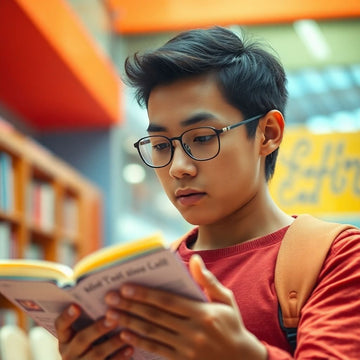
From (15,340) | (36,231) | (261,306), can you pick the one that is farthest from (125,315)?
(36,231)

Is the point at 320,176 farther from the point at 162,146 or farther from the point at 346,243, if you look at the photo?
the point at 346,243

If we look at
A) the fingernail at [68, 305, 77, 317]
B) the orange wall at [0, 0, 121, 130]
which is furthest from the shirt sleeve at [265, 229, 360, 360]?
the orange wall at [0, 0, 121, 130]

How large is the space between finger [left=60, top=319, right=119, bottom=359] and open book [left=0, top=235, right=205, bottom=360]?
0.06ft

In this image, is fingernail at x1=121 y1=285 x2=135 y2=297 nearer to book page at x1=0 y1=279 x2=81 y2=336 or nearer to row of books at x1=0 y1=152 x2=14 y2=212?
book page at x1=0 y1=279 x2=81 y2=336

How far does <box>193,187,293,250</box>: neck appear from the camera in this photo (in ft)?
4.81

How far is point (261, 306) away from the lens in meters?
1.27

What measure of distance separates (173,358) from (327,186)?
491 cm

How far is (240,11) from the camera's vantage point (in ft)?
22.6

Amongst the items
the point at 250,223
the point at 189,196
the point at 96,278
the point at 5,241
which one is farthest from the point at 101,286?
the point at 5,241

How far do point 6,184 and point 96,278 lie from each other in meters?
3.74

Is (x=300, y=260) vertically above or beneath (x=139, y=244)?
beneath

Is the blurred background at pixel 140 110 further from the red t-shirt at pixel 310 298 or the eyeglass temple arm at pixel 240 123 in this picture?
the red t-shirt at pixel 310 298

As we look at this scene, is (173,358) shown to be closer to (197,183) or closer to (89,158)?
(197,183)

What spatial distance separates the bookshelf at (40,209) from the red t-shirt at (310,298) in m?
3.38
